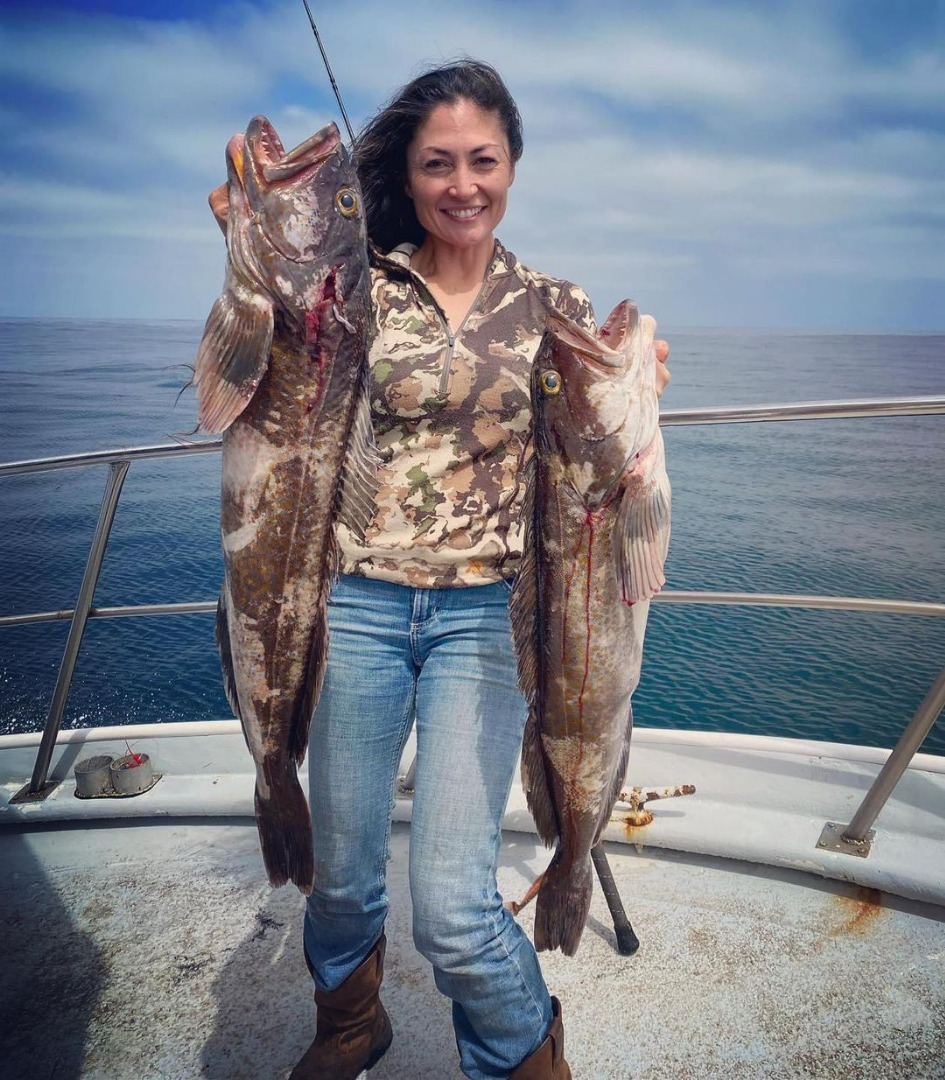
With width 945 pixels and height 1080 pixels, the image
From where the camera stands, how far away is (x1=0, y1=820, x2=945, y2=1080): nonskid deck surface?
233 cm

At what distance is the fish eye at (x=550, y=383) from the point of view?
1954mm

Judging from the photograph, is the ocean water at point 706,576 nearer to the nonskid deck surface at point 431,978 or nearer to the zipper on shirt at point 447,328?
the zipper on shirt at point 447,328

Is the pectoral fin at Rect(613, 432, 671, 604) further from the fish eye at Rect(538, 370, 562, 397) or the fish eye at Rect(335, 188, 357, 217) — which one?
the fish eye at Rect(335, 188, 357, 217)

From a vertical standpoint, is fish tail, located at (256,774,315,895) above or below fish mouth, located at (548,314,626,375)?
below

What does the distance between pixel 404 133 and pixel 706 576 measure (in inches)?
570

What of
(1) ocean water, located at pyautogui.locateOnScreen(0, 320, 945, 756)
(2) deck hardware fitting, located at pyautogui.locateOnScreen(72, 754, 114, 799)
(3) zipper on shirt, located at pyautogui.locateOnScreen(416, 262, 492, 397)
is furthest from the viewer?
(1) ocean water, located at pyautogui.locateOnScreen(0, 320, 945, 756)

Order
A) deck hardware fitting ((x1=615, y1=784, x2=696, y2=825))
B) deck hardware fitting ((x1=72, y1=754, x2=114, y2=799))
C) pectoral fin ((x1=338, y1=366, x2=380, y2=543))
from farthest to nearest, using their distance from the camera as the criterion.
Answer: deck hardware fitting ((x1=72, y1=754, x2=114, y2=799)) → deck hardware fitting ((x1=615, y1=784, x2=696, y2=825)) → pectoral fin ((x1=338, y1=366, x2=380, y2=543))

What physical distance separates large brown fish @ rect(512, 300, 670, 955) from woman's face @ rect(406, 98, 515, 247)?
1.83 ft

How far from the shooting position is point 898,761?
106 inches

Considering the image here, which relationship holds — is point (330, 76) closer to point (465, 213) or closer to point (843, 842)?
point (465, 213)

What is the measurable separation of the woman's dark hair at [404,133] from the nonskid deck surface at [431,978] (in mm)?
2433

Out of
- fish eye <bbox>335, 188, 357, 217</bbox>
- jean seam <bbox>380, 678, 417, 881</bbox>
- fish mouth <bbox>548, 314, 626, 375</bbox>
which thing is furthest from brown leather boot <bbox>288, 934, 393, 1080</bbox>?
fish eye <bbox>335, 188, 357, 217</bbox>

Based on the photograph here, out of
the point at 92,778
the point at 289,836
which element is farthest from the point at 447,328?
the point at 92,778

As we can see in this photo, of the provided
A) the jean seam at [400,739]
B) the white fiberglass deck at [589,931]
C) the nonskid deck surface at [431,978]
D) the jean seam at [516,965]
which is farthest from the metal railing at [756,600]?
the jean seam at [516,965]
